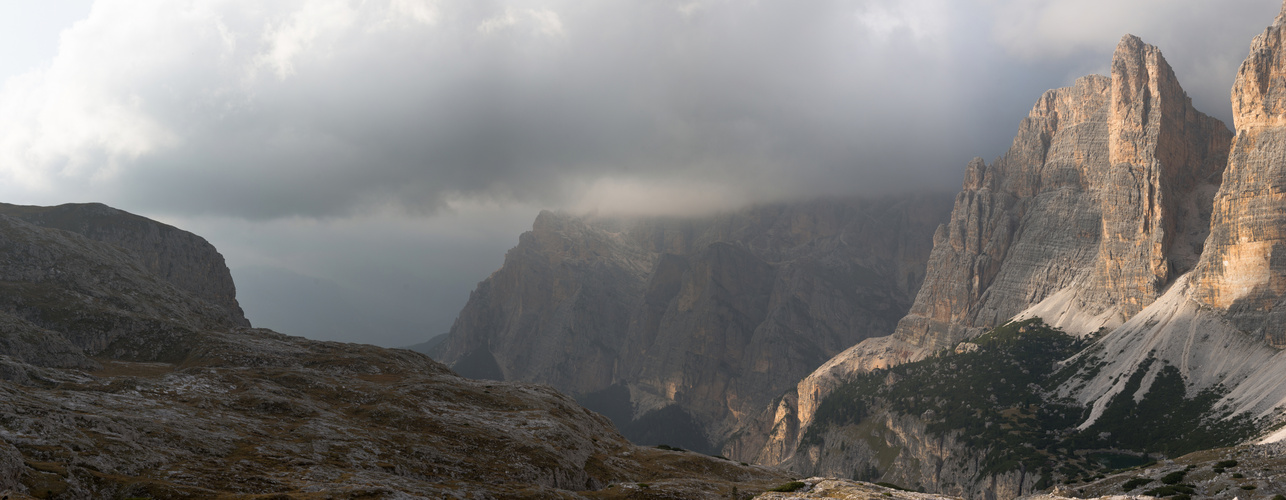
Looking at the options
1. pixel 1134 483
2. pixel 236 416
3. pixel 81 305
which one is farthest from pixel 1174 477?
pixel 81 305

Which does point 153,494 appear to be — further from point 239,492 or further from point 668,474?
point 668,474

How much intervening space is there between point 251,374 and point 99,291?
61549 mm

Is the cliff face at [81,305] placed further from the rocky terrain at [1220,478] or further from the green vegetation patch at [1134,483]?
the green vegetation patch at [1134,483]

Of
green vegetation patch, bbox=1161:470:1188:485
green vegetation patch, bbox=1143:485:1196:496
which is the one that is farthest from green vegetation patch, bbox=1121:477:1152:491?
green vegetation patch, bbox=1143:485:1196:496

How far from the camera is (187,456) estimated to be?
174ft

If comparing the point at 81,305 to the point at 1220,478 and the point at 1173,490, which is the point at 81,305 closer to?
the point at 1173,490

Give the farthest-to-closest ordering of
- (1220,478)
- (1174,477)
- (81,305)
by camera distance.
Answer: (81,305) < (1174,477) < (1220,478)

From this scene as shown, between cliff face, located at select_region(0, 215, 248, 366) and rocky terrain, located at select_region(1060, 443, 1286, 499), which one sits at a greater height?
cliff face, located at select_region(0, 215, 248, 366)

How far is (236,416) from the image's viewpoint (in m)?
71.9

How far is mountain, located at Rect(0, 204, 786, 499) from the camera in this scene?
4703 centimetres

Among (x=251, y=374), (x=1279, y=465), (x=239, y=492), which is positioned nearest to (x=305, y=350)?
(x=251, y=374)

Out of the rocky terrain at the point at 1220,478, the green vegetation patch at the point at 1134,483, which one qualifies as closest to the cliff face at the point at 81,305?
the rocky terrain at the point at 1220,478

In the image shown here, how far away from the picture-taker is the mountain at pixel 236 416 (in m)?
47.0

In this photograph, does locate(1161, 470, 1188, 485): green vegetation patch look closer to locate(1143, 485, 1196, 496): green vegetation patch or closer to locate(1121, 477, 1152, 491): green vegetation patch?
locate(1121, 477, 1152, 491): green vegetation patch
